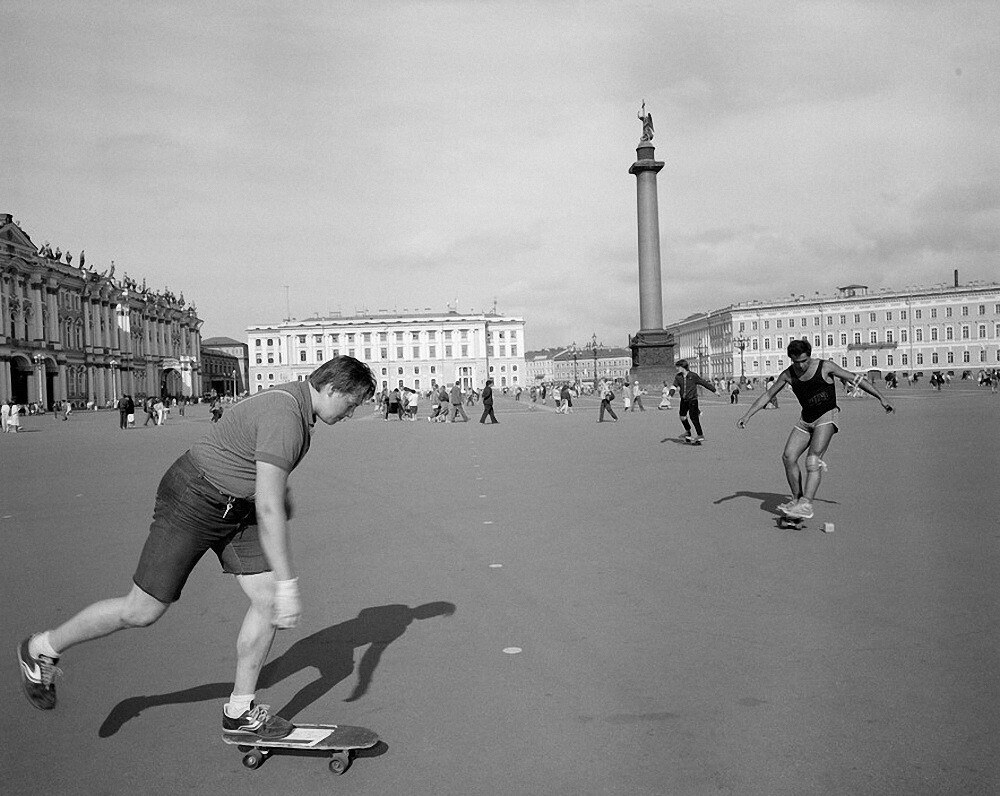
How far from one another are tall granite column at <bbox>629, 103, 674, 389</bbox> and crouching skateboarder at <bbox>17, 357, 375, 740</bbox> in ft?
139

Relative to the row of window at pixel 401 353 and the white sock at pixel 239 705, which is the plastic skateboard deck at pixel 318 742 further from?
the row of window at pixel 401 353

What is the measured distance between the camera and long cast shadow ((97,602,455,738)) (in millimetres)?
3816

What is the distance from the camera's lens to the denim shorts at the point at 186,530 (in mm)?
3342

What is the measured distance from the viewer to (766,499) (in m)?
9.23

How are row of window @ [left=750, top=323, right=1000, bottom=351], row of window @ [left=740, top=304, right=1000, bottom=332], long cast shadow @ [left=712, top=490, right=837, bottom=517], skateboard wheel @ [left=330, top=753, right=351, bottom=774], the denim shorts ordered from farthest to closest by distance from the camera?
row of window @ [left=740, top=304, right=1000, bottom=332], row of window @ [left=750, top=323, right=1000, bottom=351], long cast shadow @ [left=712, top=490, right=837, bottom=517], the denim shorts, skateboard wheel @ [left=330, top=753, right=351, bottom=774]

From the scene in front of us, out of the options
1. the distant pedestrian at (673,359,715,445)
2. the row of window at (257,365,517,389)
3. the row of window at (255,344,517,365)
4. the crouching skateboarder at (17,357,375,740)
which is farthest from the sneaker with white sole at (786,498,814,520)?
the row of window at (255,344,517,365)

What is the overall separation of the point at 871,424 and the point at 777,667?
62.3ft

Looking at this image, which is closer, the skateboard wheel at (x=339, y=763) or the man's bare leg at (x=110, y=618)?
the skateboard wheel at (x=339, y=763)

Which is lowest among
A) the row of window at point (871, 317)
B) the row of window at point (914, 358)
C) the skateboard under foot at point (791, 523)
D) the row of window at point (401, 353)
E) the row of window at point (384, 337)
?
the skateboard under foot at point (791, 523)

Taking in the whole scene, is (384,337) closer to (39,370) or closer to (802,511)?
(39,370)

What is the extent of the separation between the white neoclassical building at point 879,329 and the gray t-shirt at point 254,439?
332 feet

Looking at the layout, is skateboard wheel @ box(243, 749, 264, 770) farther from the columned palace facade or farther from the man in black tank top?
the columned palace facade

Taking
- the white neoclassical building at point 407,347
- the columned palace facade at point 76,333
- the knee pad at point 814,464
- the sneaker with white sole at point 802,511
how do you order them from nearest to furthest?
the sneaker with white sole at point 802,511 → the knee pad at point 814,464 → the columned palace facade at point 76,333 → the white neoclassical building at point 407,347

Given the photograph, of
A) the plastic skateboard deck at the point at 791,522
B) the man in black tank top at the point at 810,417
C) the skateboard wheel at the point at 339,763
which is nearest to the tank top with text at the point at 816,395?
the man in black tank top at the point at 810,417
